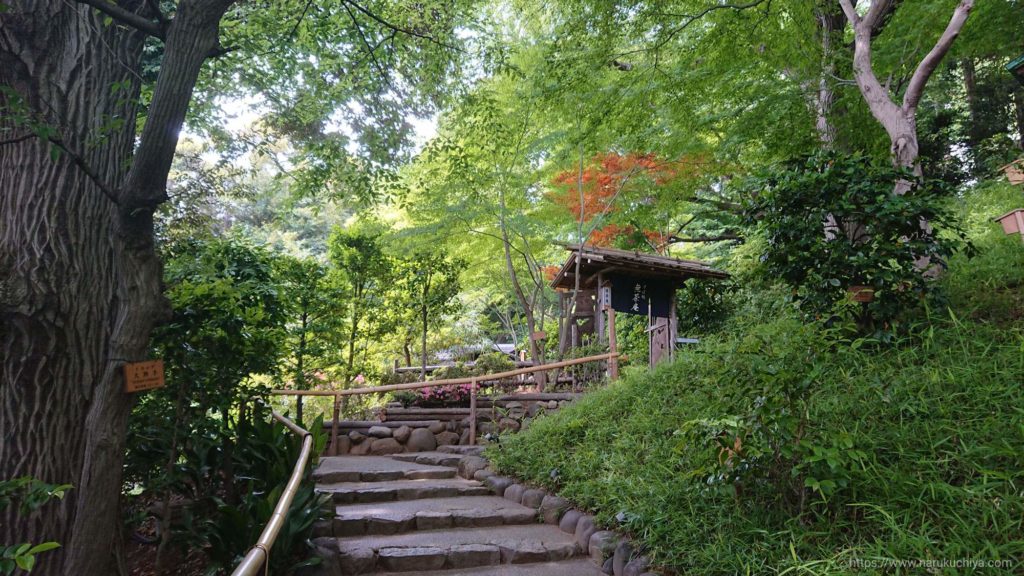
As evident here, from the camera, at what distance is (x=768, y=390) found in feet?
10.0

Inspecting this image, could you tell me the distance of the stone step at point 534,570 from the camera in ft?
12.2

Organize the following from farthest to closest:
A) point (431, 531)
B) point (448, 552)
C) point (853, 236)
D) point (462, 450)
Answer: point (462, 450), point (431, 531), point (853, 236), point (448, 552)

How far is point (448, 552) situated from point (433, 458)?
9.98 feet

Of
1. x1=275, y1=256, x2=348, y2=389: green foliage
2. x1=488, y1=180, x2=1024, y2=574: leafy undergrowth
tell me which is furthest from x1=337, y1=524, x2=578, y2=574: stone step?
x1=275, y1=256, x2=348, y2=389: green foliage

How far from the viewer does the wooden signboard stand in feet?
9.07

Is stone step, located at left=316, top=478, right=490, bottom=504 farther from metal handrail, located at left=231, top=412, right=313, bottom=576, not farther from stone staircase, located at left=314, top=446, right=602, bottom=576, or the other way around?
metal handrail, located at left=231, top=412, right=313, bottom=576

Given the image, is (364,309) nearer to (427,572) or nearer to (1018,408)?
(427,572)

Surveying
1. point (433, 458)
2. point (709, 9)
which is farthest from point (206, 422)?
point (709, 9)

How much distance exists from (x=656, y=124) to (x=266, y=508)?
732cm

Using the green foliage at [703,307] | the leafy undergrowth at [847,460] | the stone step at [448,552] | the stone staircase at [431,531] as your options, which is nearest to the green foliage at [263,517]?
the stone staircase at [431,531]

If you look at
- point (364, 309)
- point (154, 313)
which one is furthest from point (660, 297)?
point (154, 313)

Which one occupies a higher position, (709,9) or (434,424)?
(709,9)

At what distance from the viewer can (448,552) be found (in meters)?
4.04

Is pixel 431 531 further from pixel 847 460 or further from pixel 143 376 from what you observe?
pixel 847 460
